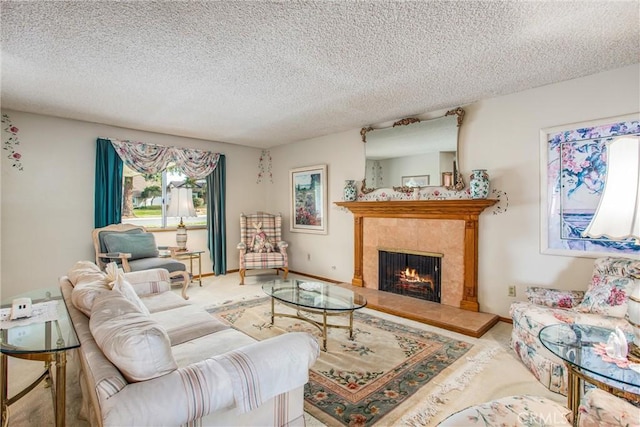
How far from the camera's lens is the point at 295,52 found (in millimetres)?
2416

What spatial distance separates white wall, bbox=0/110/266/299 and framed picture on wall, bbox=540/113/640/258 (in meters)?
5.36

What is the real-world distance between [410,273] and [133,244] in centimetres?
372

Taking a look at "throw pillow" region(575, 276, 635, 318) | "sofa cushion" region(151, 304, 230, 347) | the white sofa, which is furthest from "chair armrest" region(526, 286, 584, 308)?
"sofa cushion" region(151, 304, 230, 347)

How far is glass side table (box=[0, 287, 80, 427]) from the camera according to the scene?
149 cm

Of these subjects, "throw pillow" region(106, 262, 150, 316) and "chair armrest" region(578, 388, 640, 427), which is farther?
"throw pillow" region(106, 262, 150, 316)

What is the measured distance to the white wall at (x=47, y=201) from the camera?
3.84 m

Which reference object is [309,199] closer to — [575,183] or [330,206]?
[330,206]

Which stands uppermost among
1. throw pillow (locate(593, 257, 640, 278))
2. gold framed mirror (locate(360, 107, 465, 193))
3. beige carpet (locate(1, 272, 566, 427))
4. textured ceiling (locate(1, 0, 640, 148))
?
textured ceiling (locate(1, 0, 640, 148))

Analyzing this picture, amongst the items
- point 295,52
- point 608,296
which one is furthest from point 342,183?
point 608,296

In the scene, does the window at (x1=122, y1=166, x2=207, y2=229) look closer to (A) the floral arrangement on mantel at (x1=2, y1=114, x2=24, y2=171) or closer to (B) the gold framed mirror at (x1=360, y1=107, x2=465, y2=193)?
(A) the floral arrangement on mantel at (x1=2, y1=114, x2=24, y2=171)

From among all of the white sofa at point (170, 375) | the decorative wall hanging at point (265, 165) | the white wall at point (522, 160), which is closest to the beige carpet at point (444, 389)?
the white sofa at point (170, 375)

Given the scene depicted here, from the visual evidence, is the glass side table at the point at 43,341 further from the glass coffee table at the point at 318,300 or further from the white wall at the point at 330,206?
the white wall at the point at 330,206

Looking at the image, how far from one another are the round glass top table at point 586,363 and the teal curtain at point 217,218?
191 inches

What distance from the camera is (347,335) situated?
2.99 m
